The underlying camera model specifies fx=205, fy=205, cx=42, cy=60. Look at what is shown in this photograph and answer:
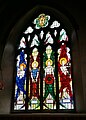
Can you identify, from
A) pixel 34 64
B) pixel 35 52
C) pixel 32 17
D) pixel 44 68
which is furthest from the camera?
pixel 32 17

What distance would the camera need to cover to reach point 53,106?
484 centimetres

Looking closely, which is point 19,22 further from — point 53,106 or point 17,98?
point 53,106

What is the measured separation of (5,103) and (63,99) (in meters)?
1.42

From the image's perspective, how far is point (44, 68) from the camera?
17.2ft

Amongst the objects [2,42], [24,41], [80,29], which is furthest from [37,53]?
[80,29]

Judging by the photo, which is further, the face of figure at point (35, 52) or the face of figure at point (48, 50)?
the face of figure at point (35, 52)

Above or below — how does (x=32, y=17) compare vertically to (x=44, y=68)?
above

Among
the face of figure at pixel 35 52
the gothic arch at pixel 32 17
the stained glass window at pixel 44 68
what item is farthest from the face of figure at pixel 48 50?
the gothic arch at pixel 32 17

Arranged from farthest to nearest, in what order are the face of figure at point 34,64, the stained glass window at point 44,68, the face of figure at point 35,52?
the face of figure at point 35,52 < the face of figure at point 34,64 < the stained glass window at point 44,68

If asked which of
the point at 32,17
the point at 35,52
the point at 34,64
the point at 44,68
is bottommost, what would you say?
the point at 44,68

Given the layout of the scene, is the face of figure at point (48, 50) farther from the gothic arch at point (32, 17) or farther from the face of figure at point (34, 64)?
the gothic arch at point (32, 17)

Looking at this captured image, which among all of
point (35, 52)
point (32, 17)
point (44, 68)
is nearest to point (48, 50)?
point (35, 52)

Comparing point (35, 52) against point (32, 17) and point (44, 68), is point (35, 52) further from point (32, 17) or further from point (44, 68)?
point (32, 17)

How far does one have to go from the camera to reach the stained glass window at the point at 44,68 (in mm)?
4899
